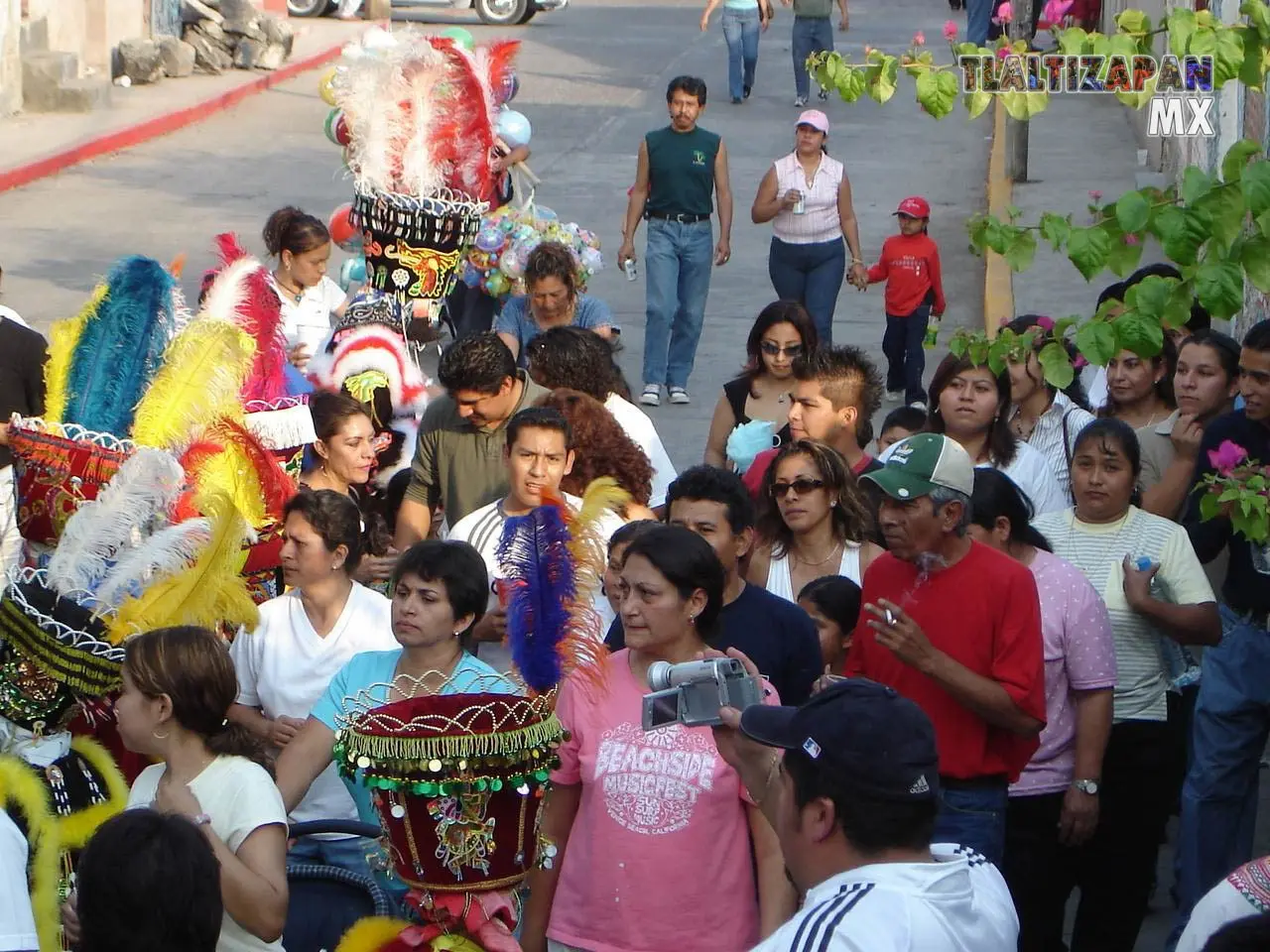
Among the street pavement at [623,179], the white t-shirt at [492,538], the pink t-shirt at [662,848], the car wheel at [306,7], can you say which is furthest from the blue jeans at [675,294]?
the car wheel at [306,7]

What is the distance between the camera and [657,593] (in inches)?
187

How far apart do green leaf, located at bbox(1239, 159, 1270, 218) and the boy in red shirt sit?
7865 millimetres

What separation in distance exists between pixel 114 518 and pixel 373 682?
89 centimetres

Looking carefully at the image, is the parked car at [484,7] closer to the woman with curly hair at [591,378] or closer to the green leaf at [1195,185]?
Answer: the woman with curly hair at [591,378]

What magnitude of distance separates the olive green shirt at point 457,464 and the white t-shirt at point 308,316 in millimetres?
1898

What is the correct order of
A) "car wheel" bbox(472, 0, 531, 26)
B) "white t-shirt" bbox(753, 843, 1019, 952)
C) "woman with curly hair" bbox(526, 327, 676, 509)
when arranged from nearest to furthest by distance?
"white t-shirt" bbox(753, 843, 1019, 952), "woman with curly hair" bbox(526, 327, 676, 509), "car wheel" bbox(472, 0, 531, 26)

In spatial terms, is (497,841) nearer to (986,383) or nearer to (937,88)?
(937,88)

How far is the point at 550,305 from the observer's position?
9148mm

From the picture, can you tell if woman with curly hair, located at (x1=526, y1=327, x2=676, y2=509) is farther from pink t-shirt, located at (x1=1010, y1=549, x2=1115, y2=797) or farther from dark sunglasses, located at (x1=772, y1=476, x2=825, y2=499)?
pink t-shirt, located at (x1=1010, y1=549, x2=1115, y2=797)

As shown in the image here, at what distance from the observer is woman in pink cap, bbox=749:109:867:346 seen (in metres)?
12.6

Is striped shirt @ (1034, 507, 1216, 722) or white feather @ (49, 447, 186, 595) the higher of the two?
white feather @ (49, 447, 186, 595)

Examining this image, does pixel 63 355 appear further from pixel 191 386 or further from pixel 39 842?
pixel 39 842

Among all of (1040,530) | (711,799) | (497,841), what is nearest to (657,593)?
(711,799)

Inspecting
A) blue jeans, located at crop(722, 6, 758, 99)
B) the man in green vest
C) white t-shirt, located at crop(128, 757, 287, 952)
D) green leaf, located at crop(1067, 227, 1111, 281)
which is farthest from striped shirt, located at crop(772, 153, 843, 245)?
blue jeans, located at crop(722, 6, 758, 99)
